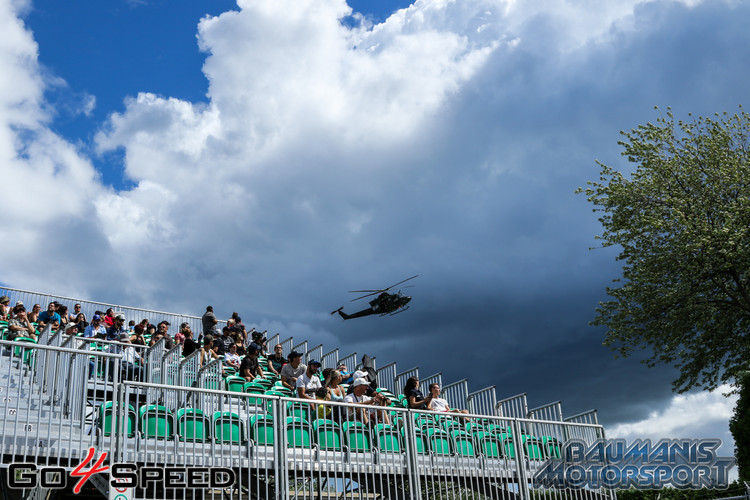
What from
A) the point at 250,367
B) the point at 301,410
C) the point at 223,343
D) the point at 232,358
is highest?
the point at 223,343

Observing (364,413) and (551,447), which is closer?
(364,413)

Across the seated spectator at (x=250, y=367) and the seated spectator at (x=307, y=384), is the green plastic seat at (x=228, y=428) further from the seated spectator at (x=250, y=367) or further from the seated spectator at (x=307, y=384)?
the seated spectator at (x=250, y=367)

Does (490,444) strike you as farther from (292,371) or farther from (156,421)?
(156,421)

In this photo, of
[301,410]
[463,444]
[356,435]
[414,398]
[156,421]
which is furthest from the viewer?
[414,398]

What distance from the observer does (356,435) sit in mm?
10203

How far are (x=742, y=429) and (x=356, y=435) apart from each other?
1165cm

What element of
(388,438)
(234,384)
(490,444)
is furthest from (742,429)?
(234,384)

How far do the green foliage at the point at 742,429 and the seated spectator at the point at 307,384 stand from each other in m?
10.7

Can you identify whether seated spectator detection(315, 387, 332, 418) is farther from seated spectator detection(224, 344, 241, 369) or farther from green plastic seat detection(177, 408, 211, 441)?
seated spectator detection(224, 344, 241, 369)

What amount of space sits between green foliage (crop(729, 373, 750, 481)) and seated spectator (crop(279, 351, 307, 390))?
1111cm

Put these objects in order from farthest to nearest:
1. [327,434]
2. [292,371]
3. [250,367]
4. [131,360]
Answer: [250,367] < [292,371] < [131,360] < [327,434]

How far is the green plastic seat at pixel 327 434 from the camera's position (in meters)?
9.91

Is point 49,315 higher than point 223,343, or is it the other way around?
point 49,315

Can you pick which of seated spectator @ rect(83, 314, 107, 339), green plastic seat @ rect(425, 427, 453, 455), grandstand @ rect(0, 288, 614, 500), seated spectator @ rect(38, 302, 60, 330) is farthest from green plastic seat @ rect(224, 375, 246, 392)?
seated spectator @ rect(38, 302, 60, 330)
